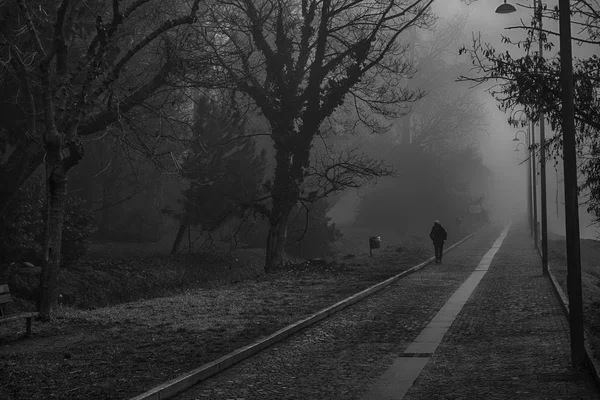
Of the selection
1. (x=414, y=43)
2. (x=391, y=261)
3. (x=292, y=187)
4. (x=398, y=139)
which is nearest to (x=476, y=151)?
(x=398, y=139)

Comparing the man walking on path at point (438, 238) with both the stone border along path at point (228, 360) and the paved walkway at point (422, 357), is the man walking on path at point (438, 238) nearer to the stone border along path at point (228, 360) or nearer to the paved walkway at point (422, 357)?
the paved walkway at point (422, 357)

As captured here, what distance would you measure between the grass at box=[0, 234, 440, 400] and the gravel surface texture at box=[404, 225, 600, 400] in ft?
9.75

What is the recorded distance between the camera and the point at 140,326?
13461mm

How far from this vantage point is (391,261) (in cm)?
3162

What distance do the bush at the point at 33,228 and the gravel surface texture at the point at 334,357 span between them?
441 inches

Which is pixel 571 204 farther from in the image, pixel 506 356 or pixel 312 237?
pixel 312 237

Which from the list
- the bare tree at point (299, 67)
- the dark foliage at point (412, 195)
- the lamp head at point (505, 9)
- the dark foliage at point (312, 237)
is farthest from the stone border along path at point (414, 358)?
the dark foliage at point (412, 195)

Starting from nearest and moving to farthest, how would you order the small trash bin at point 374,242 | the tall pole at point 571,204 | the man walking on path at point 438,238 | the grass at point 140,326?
the grass at point 140,326
the tall pole at point 571,204
the man walking on path at point 438,238
the small trash bin at point 374,242

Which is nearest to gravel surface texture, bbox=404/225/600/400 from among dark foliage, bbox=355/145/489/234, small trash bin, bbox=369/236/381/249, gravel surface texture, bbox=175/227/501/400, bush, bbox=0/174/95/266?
gravel surface texture, bbox=175/227/501/400

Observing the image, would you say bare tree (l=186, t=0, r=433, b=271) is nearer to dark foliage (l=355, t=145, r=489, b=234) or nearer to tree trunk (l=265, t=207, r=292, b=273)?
tree trunk (l=265, t=207, r=292, b=273)

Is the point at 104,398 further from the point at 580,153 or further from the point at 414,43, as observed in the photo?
the point at 414,43

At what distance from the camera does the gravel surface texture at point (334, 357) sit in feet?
27.9

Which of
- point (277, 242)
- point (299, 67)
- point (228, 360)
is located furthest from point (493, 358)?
point (299, 67)

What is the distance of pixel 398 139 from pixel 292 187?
1685 inches
